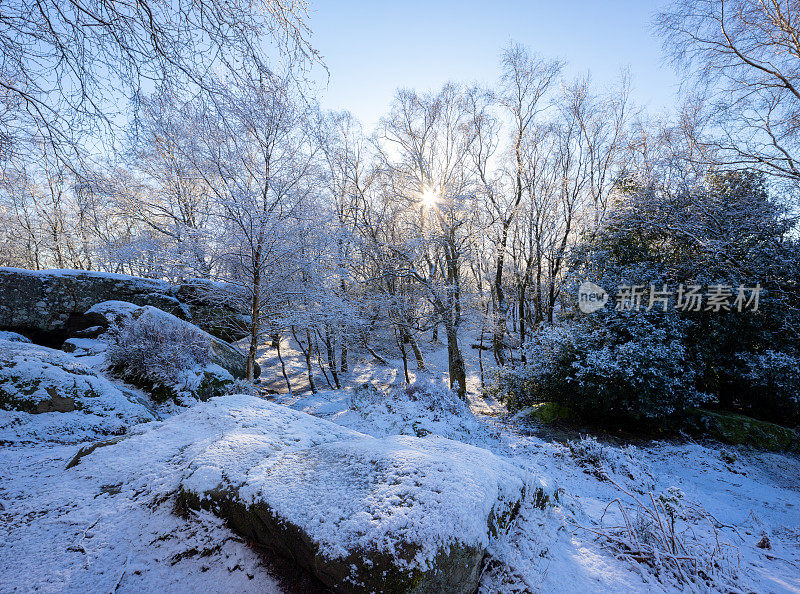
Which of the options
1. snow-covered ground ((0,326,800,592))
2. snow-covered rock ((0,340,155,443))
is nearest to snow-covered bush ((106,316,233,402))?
snow-covered rock ((0,340,155,443))

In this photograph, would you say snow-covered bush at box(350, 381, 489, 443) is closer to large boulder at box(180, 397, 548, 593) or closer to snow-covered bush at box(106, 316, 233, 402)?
snow-covered bush at box(106, 316, 233, 402)

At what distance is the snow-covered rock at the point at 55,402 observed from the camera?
2.88 m

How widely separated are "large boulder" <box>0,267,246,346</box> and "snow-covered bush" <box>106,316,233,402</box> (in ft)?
3.83

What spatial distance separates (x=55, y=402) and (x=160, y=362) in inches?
67.7

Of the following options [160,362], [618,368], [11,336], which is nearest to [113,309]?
[11,336]

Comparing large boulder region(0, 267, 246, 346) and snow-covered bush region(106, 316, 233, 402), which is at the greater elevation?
large boulder region(0, 267, 246, 346)

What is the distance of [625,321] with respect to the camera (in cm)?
763

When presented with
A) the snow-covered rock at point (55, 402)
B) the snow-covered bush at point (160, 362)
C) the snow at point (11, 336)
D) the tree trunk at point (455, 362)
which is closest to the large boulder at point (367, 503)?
the snow-covered rock at point (55, 402)

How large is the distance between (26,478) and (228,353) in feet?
15.3

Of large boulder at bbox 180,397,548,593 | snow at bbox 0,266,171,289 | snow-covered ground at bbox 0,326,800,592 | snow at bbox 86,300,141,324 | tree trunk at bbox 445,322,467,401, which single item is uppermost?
snow at bbox 0,266,171,289

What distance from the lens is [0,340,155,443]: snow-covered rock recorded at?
2885 millimetres

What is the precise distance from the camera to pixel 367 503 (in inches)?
59.5

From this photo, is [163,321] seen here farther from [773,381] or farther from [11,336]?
[773,381]

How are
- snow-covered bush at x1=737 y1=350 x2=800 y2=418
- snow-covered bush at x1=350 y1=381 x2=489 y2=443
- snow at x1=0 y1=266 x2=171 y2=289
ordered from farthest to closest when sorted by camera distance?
snow at x1=0 y1=266 x2=171 y2=289, snow-covered bush at x1=737 y1=350 x2=800 y2=418, snow-covered bush at x1=350 y1=381 x2=489 y2=443
